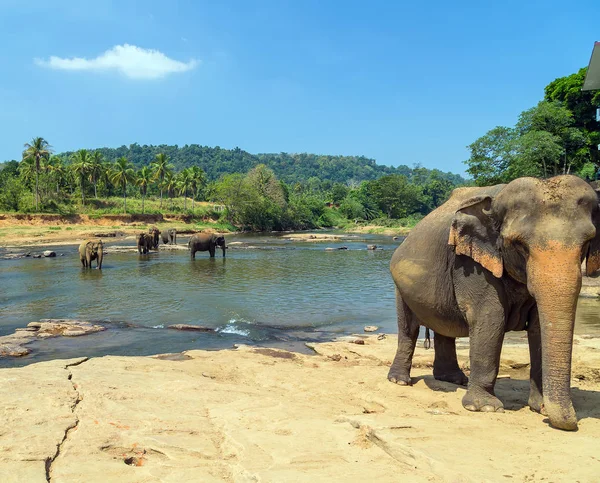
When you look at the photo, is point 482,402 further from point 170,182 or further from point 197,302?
point 170,182

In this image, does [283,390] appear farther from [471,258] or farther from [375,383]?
[471,258]

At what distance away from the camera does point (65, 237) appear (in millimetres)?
51531

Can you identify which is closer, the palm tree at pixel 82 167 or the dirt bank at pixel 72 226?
the dirt bank at pixel 72 226

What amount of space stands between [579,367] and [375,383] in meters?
3.20

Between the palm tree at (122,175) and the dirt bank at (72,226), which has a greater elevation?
the palm tree at (122,175)

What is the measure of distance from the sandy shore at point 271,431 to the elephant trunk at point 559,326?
22 centimetres

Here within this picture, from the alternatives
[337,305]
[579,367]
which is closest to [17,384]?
[579,367]

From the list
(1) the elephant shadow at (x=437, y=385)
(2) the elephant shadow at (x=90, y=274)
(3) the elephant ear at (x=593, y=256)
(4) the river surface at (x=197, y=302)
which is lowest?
(4) the river surface at (x=197, y=302)

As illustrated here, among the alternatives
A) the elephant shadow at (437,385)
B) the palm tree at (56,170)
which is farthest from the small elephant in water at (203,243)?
the palm tree at (56,170)

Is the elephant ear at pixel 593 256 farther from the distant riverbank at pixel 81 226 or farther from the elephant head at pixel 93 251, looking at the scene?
the distant riverbank at pixel 81 226

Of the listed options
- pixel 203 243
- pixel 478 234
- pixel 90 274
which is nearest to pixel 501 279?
pixel 478 234

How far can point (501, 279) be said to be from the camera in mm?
5453

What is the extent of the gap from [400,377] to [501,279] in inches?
88.4

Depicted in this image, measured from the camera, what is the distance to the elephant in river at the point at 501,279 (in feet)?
14.8
